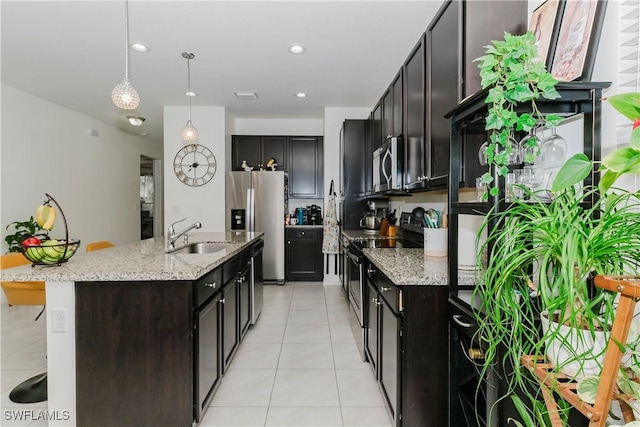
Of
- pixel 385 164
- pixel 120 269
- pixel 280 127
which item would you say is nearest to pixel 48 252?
pixel 120 269

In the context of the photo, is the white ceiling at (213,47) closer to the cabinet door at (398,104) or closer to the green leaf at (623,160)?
the cabinet door at (398,104)

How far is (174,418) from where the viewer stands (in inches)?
68.4

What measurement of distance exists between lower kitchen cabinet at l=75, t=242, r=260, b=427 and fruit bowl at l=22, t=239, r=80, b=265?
28cm

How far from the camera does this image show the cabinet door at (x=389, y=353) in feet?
5.73

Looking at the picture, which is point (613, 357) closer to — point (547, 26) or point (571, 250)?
point (571, 250)

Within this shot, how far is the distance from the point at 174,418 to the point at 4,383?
1.60 m

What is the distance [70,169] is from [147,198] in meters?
3.53

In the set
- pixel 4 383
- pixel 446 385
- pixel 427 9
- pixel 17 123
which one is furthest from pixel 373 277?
pixel 17 123

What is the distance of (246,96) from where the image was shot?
4855 millimetres

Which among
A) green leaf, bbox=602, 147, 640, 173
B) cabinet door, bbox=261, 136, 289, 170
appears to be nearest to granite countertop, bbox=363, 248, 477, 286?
green leaf, bbox=602, 147, 640, 173

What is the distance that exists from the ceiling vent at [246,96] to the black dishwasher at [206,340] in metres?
3.27

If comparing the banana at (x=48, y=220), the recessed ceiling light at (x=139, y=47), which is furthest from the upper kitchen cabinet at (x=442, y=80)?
the recessed ceiling light at (x=139, y=47)

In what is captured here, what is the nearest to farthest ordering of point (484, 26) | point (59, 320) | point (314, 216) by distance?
point (484, 26)
point (59, 320)
point (314, 216)

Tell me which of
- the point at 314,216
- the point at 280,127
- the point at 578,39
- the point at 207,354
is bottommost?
the point at 207,354
